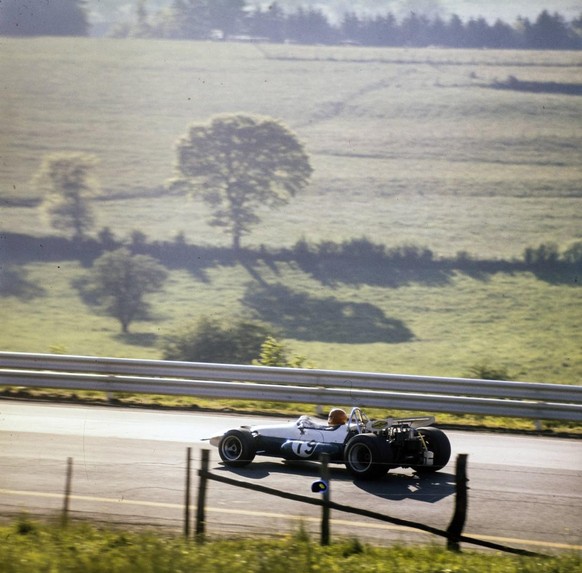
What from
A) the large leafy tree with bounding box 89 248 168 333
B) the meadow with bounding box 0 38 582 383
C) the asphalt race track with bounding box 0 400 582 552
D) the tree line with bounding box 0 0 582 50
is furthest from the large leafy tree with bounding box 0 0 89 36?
the asphalt race track with bounding box 0 400 582 552

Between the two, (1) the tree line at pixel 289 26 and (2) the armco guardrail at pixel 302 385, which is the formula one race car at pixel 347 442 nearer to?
(2) the armco guardrail at pixel 302 385

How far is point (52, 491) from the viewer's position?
9523 millimetres

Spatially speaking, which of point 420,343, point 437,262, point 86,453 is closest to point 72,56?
point 437,262

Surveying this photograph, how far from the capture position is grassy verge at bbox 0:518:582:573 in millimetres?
6535

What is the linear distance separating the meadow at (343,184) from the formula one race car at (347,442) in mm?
19637

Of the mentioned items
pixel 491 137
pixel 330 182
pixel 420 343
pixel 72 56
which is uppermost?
pixel 72 56

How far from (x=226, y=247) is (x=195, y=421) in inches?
1144

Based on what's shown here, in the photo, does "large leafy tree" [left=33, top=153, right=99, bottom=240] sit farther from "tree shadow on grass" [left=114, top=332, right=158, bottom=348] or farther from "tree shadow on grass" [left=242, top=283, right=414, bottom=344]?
"tree shadow on grass" [left=114, top=332, right=158, bottom=348]

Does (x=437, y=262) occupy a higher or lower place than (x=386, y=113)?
lower

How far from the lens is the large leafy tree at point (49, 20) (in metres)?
65.9

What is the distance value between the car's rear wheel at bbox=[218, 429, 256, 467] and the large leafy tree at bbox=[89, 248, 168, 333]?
959 inches

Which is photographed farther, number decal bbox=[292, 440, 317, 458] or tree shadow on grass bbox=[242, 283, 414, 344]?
tree shadow on grass bbox=[242, 283, 414, 344]

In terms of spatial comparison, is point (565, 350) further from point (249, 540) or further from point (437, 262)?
point (249, 540)

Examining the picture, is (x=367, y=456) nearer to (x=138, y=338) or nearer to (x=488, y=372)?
(x=488, y=372)
